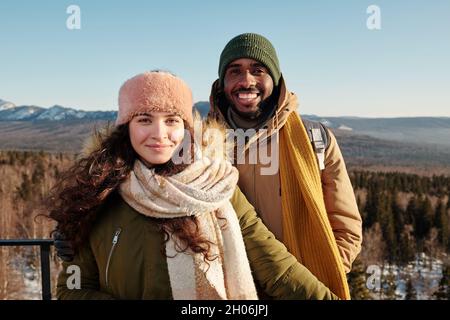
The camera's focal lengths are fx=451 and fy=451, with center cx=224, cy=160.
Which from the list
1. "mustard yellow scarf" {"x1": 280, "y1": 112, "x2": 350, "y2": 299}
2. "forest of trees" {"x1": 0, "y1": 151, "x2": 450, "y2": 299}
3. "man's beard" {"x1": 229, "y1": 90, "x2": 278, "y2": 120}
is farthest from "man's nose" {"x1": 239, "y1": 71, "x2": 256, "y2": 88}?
"forest of trees" {"x1": 0, "y1": 151, "x2": 450, "y2": 299}

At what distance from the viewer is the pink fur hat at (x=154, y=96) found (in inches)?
73.7

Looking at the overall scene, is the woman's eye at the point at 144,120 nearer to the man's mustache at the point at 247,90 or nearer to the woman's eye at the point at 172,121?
the woman's eye at the point at 172,121

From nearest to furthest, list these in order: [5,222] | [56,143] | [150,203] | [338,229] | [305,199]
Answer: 1. [150,203]
2. [305,199]
3. [338,229]
4. [5,222]
5. [56,143]

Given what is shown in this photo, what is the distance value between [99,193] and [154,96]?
466 millimetres

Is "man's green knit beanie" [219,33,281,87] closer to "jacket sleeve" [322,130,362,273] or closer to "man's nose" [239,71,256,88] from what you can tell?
"man's nose" [239,71,256,88]

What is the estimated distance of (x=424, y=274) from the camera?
5841 cm

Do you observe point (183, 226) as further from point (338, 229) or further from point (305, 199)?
point (338, 229)

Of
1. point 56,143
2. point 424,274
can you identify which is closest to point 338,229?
point 424,274

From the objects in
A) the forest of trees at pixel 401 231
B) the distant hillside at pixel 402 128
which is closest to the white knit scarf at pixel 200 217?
→ the forest of trees at pixel 401 231

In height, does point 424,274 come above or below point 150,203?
below

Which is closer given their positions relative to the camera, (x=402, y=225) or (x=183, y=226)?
(x=183, y=226)

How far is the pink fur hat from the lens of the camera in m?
1.87

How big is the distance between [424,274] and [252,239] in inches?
2510
